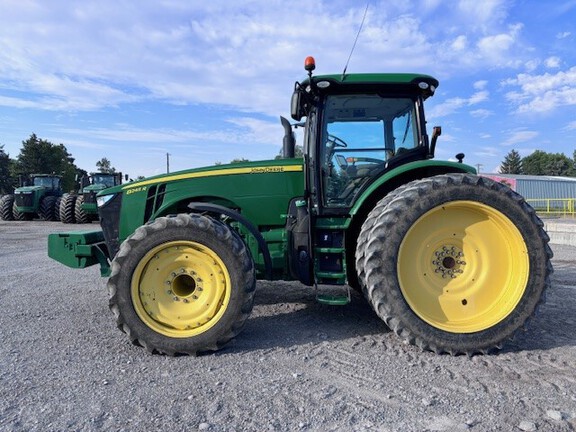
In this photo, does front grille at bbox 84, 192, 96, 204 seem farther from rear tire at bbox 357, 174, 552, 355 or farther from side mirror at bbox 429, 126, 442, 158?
rear tire at bbox 357, 174, 552, 355

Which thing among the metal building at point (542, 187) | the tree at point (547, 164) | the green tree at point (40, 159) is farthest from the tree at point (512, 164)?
the green tree at point (40, 159)

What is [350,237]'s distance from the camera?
4.15 metres

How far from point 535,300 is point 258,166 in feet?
9.05

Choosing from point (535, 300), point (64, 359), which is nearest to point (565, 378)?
point (535, 300)

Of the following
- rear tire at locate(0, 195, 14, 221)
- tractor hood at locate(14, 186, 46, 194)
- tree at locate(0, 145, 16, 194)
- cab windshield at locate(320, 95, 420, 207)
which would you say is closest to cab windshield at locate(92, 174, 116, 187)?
tractor hood at locate(14, 186, 46, 194)

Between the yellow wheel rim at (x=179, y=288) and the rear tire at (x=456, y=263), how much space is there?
1.26 m

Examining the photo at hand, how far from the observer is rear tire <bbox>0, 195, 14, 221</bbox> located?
22.0m

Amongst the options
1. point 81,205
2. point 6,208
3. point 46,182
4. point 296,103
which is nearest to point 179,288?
point 296,103

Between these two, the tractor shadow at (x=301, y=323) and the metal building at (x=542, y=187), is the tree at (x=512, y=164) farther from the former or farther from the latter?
the tractor shadow at (x=301, y=323)

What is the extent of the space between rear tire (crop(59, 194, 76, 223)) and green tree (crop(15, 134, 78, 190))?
37310 mm

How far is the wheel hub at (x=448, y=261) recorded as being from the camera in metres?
3.74

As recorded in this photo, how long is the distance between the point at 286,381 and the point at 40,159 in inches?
2322

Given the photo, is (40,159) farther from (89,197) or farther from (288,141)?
(288,141)

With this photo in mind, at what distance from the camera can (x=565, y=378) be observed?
301cm
